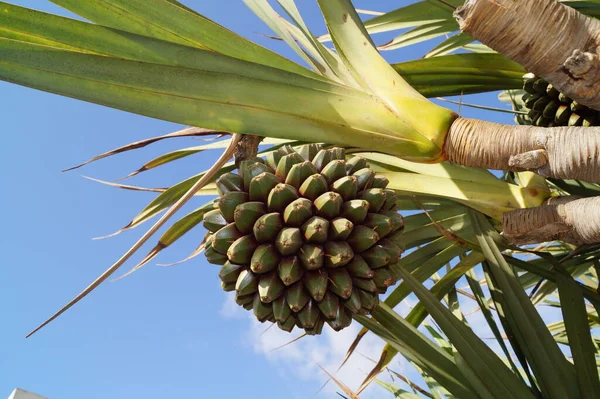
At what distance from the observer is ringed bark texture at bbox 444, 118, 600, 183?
0.83m

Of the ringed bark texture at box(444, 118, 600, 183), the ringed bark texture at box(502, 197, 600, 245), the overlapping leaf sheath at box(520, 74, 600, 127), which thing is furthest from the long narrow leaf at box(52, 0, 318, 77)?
the overlapping leaf sheath at box(520, 74, 600, 127)

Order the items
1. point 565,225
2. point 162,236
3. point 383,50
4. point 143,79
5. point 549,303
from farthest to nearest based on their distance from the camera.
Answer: point 549,303, point 383,50, point 162,236, point 565,225, point 143,79

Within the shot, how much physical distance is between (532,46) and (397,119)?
315mm

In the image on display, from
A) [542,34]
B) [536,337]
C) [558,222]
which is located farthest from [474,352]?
[542,34]

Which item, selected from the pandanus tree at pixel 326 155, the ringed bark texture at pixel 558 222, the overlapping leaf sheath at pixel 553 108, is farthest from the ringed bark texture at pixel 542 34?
the overlapping leaf sheath at pixel 553 108

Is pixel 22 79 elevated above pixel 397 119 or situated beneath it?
elevated above

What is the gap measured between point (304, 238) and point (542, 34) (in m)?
0.55

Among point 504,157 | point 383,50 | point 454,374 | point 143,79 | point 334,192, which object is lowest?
point 454,374

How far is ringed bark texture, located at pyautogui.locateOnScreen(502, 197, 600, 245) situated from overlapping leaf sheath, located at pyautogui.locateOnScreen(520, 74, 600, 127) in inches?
26.8

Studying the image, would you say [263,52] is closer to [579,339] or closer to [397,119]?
[397,119]

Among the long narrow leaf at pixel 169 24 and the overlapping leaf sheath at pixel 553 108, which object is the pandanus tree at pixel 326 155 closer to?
the long narrow leaf at pixel 169 24

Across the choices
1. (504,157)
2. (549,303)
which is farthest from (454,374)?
(549,303)

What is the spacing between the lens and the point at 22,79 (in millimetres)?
815

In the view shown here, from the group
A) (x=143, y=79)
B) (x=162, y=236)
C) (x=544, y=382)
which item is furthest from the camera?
(x=162, y=236)
